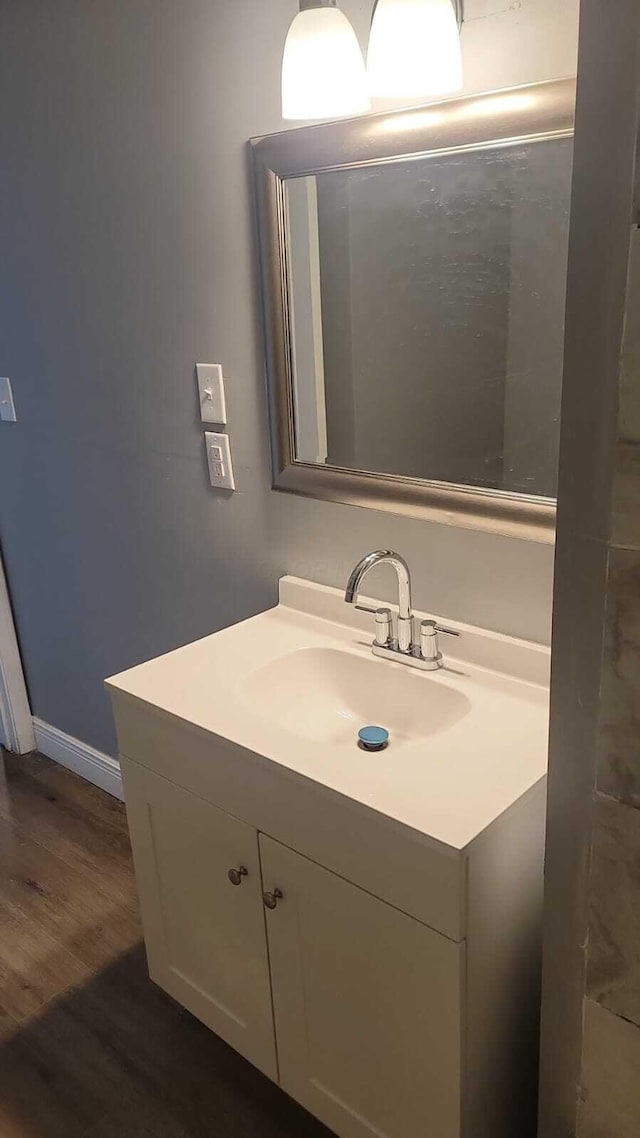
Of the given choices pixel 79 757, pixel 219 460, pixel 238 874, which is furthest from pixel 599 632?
pixel 79 757

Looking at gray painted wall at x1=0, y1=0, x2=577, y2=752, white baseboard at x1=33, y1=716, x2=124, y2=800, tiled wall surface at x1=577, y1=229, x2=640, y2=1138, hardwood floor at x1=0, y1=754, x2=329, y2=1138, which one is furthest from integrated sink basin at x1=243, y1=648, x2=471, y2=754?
white baseboard at x1=33, y1=716, x2=124, y2=800

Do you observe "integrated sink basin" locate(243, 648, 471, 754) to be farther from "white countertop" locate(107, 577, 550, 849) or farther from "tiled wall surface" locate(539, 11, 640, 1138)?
"tiled wall surface" locate(539, 11, 640, 1138)

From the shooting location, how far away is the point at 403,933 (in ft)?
3.99

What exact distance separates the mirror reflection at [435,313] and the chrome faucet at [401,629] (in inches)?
6.6

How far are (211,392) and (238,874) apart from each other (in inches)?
36.7

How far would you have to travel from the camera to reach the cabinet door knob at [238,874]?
145cm

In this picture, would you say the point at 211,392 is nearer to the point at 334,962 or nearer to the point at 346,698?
the point at 346,698

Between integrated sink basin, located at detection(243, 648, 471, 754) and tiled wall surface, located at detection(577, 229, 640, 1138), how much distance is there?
0.56 metres

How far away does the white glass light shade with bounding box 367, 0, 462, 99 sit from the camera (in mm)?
1256

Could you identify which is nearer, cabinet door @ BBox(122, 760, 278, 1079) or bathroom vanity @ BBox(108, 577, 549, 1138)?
bathroom vanity @ BBox(108, 577, 549, 1138)

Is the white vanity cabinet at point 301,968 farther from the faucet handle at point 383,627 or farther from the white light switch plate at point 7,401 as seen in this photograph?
the white light switch plate at point 7,401

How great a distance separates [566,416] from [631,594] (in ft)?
0.57

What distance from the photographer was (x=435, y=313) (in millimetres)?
1458

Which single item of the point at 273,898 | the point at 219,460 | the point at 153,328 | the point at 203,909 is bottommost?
the point at 203,909
